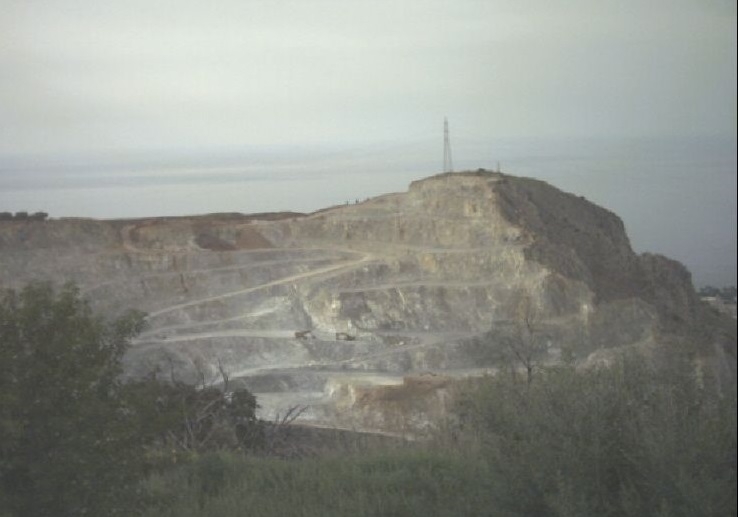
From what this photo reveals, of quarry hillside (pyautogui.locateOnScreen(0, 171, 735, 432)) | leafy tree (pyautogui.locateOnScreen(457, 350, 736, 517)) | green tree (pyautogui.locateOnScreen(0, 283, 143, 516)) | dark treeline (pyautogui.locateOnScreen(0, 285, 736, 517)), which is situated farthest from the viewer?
quarry hillside (pyautogui.locateOnScreen(0, 171, 735, 432))

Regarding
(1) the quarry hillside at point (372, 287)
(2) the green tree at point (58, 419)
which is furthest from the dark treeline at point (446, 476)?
(1) the quarry hillside at point (372, 287)

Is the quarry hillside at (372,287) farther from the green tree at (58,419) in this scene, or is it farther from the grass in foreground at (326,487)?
the green tree at (58,419)

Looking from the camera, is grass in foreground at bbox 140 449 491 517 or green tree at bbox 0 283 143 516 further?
grass in foreground at bbox 140 449 491 517

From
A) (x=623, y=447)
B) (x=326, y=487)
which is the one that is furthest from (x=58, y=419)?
(x=623, y=447)

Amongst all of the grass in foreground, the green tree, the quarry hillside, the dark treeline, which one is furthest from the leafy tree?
the quarry hillside

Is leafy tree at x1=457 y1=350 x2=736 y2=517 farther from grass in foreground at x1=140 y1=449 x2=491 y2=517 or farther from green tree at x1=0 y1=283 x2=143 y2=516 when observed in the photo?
green tree at x1=0 y1=283 x2=143 y2=516

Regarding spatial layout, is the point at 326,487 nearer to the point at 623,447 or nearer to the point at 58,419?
the point at 58,419

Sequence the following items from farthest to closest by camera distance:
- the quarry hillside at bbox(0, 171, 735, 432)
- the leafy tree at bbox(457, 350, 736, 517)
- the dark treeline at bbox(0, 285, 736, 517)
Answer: the quarry hillside at bbox(0, 171, 735, 432) < the dark treeline at bbox(0, 285, 736, 517) < the leafy tree at bbox(457, 350, 736, 517)
